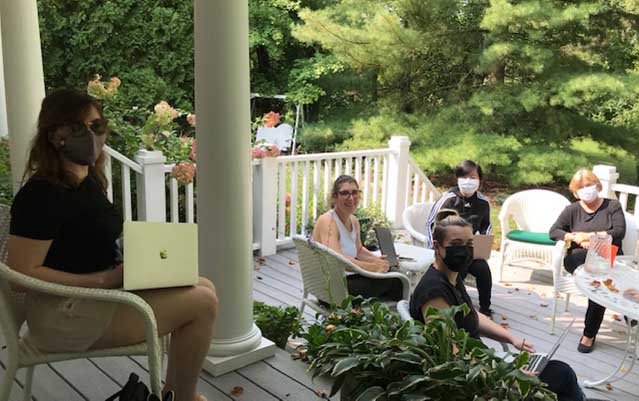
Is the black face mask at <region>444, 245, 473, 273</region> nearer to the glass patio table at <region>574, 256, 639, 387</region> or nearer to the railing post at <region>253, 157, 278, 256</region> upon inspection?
the glass patio table at <region>574, 256, 639, 387</region>

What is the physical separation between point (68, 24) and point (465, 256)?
33.5ft

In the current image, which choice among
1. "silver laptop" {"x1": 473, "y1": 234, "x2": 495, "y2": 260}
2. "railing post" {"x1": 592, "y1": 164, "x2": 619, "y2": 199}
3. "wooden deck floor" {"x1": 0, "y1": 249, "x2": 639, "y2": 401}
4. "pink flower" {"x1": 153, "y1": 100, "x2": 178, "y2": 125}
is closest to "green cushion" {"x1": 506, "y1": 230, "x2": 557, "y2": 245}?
"wooden deck floor" {"x1": 0, "y1": 249, "x2": 639, "y2": 401}

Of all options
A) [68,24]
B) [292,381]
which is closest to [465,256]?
[292,381]

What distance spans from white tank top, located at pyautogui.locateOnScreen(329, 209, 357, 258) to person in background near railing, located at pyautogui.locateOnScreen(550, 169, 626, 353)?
5.51ft

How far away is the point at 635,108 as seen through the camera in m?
9.45

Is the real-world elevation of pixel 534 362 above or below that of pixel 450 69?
below

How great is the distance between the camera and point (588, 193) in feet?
14.4

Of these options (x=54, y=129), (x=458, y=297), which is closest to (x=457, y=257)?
(x=458, y=297)

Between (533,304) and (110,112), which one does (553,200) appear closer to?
(533,304)

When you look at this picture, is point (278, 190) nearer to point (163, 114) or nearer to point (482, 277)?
point (163, 114)

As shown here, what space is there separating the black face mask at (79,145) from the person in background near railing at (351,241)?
5.78 feet

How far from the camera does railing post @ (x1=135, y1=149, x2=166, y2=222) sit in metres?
4.34

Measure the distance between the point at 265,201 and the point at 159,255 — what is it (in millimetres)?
3266

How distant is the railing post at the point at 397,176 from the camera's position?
6.24m
